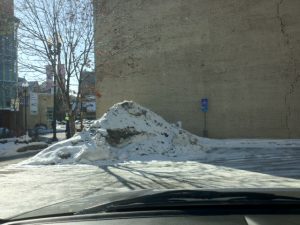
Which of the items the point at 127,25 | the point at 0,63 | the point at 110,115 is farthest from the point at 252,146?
the point at 0,63

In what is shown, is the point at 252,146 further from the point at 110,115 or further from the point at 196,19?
the point at 196,19

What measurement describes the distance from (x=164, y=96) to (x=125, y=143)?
1293 cm

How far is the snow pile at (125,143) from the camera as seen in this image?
899 inches

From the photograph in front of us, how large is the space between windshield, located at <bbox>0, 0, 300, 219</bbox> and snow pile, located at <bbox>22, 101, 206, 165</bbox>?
0.06m

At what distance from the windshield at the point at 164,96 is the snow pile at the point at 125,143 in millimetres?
58

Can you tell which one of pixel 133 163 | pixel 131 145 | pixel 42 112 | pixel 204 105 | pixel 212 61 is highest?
pixel 212 61

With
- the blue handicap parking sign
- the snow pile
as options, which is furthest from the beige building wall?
the snow pile

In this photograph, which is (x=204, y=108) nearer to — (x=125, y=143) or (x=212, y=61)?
(x=212, y=61)

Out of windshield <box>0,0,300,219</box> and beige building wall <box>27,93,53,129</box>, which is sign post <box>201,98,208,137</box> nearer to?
windshield <box>0,0,300,219</box>

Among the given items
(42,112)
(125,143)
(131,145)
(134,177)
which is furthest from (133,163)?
(42,112)

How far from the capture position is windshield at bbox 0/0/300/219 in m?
17.5

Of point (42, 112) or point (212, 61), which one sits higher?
point (212, 61)

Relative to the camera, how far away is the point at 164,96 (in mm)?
37875

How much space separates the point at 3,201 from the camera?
40.9ft
